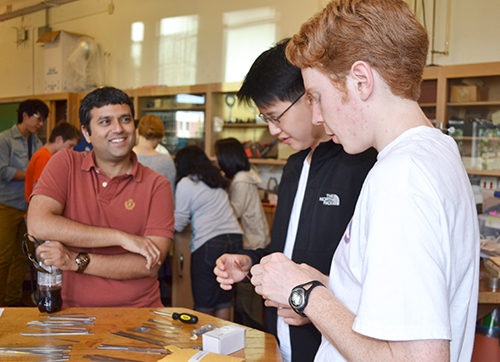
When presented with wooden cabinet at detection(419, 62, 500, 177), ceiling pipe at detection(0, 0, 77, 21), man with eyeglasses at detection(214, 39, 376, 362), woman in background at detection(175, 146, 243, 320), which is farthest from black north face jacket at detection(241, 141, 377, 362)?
ceiling pipe at detection(0, 0, 77, 21)

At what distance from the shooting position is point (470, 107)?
403cm

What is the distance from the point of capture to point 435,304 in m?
0.66

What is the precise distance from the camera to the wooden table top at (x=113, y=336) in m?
1.28

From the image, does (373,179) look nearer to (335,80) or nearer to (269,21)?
(335,80)

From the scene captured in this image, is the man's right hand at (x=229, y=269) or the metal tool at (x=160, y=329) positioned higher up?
the man's right hand at (x=229, y=269)

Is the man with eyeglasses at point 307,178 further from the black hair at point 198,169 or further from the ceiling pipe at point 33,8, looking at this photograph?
the ceiling pipe at point 33,8

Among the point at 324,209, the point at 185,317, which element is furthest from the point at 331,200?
the point at 185,317

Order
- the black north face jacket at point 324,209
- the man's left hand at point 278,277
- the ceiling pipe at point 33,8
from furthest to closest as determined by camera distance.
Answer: the ceiling pipe at point 33,8 → the black north face jacket at point 324,209 → the man's left hand at point 278,277

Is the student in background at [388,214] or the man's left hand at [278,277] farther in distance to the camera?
the man's left hand at [278,277]

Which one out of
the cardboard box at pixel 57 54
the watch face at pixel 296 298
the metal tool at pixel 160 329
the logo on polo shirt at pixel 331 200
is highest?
the cardboard box at pixel 57 54

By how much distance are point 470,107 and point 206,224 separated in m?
2.73

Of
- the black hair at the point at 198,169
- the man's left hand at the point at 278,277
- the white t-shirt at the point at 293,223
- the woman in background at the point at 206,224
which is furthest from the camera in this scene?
the black hair at the point at 198,169

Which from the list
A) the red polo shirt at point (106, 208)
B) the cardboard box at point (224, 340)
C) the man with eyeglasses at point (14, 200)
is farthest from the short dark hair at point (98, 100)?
the man with eyeglasses at point (14, 200)

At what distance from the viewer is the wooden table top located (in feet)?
4.19
